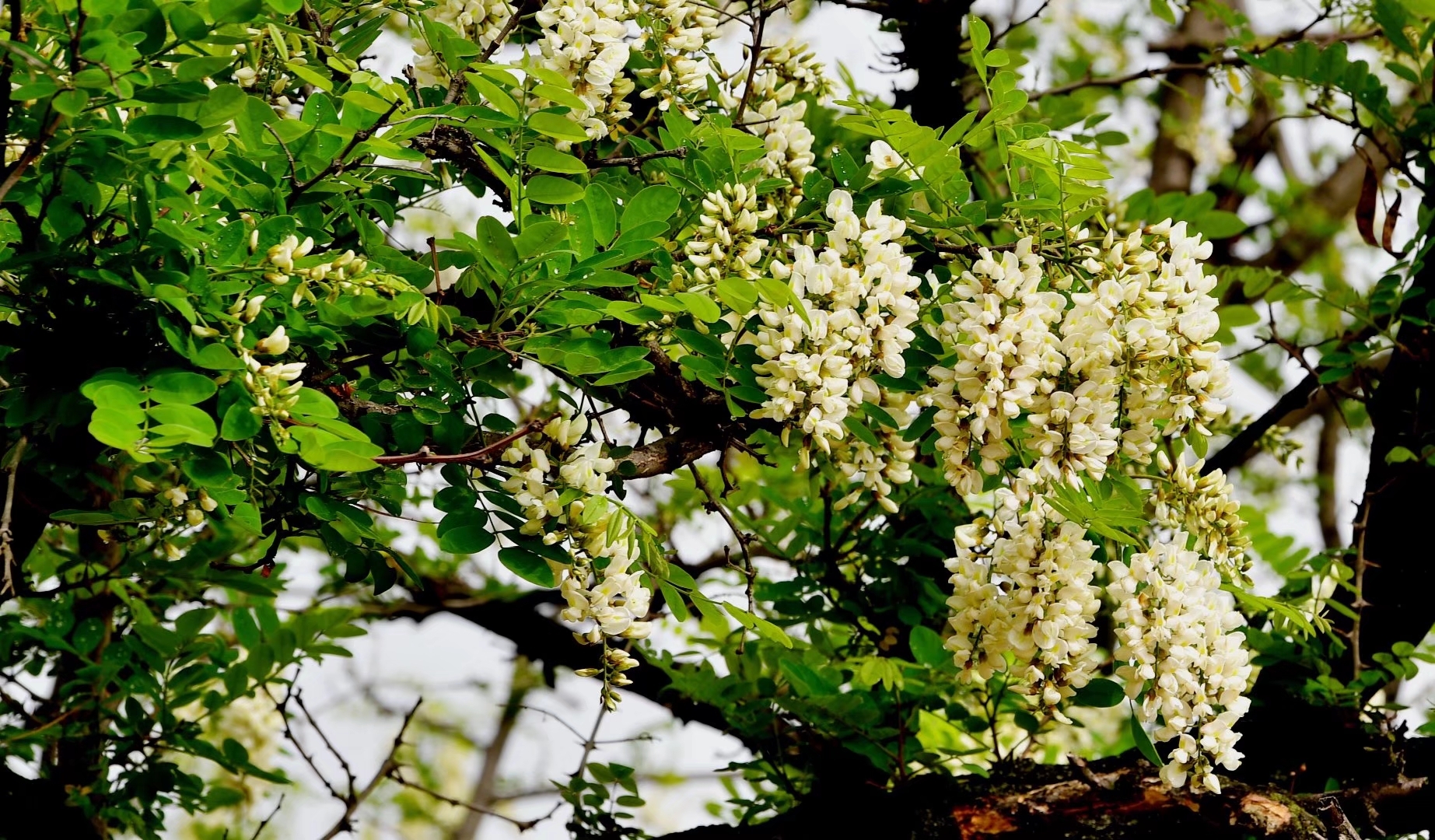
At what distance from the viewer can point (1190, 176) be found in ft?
18.5

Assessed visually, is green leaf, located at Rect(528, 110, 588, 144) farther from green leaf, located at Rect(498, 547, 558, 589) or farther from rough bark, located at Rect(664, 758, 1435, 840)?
rough bark, located at Rect(664, 758, 1435, 840)

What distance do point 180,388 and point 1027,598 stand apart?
1049 mm

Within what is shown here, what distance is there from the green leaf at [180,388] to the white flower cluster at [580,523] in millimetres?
378

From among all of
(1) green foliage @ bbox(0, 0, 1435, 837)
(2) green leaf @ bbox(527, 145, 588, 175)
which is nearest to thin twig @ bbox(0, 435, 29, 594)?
(1) green foliage @ bbox(0, 0, 1435, 837)

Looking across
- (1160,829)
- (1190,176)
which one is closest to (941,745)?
(1160,829)

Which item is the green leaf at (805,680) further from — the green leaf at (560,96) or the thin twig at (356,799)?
the green leaf at (560,96)

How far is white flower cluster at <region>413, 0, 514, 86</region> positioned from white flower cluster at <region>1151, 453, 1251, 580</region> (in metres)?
1.18

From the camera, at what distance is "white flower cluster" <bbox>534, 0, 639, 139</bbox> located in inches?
68.9

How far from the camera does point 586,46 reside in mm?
1763

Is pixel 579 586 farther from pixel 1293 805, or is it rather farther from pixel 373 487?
pixel 1293 805

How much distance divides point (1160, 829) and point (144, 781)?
197 cm

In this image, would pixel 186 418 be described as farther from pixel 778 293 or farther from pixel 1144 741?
pixel 1144 741

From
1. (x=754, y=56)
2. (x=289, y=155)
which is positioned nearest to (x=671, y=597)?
(x=289, y=155)

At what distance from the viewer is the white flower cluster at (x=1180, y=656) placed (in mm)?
1664
